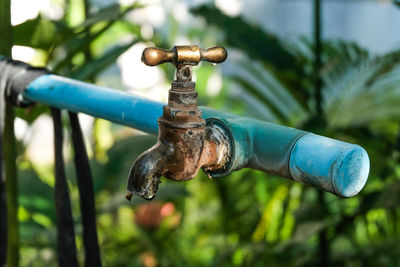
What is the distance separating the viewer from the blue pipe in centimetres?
32

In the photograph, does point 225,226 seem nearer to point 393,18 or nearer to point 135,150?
point 135,150

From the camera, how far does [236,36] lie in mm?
1152

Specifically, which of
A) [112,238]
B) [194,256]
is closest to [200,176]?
[194,256]

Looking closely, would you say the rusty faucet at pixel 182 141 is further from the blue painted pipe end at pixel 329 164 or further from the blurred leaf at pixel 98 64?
the blurred leaf at pixel 98 64

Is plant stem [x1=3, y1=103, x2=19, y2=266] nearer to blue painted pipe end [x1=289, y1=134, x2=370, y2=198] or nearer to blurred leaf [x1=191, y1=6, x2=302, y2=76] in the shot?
blue painted pipe end [x1=289, y1=134, x2=370, y2=198]

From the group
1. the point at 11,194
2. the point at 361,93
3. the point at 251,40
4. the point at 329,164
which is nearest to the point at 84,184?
the point at 11,194

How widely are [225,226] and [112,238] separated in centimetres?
38

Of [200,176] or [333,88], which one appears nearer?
[333,88]

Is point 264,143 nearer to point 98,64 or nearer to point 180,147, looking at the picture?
point 180,147

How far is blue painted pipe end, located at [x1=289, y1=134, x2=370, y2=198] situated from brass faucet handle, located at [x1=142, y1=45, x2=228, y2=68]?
0.08 m

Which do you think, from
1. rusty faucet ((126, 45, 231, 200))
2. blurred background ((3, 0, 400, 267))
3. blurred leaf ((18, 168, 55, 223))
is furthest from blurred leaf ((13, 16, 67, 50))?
rusty faucet ((126, 45, 231, 200))

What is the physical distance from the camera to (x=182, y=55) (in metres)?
0.37

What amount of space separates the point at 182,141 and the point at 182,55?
6 cm

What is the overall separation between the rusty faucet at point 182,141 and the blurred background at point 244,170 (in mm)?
404
